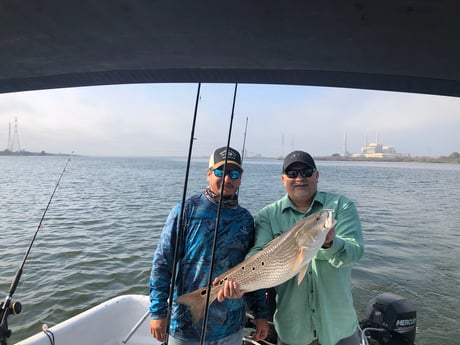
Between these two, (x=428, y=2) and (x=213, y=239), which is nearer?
(x=428, y=2)

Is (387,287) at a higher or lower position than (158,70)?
lower

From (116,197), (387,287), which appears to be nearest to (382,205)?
(387,287)

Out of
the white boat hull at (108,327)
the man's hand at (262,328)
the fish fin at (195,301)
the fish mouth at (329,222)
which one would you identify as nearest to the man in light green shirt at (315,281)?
the man's hand at (262,328)

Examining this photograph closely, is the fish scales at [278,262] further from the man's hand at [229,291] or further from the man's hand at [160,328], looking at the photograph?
the man's hand at [160,328]

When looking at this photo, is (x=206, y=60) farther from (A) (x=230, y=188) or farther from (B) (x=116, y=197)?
(B) (x=116, y=197)

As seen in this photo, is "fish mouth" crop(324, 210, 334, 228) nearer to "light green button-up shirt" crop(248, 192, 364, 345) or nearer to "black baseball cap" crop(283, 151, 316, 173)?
"light green button-up shirt" crop(248, 192, 364, 345)

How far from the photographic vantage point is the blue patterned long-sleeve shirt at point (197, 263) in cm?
268

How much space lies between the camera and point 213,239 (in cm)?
271

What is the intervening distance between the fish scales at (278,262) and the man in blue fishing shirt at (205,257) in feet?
0.53

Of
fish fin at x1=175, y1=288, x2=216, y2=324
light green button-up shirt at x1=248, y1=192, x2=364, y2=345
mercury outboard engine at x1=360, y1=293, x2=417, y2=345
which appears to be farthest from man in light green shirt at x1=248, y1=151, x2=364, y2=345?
mercury outboard engine at x1=360, y1=293, x2=417, y2=345

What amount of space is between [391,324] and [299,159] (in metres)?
2.71

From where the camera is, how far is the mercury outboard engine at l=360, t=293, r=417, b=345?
3.95 meters

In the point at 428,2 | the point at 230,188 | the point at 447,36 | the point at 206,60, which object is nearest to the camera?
the point at 428,2

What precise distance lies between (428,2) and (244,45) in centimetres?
118
